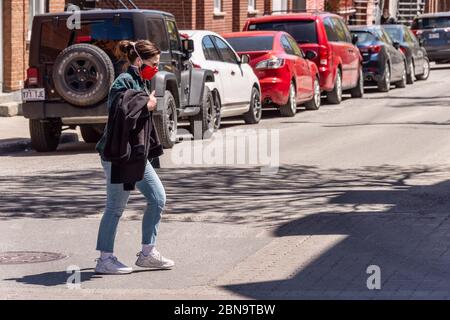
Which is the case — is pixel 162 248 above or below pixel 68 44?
below

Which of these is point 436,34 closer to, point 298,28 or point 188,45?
point 298,28

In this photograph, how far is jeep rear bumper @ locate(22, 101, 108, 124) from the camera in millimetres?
18781

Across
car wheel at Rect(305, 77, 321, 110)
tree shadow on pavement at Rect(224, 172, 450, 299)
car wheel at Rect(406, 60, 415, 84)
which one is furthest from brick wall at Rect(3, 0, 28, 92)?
car wheel at Rect(406, 60, 415, 84)

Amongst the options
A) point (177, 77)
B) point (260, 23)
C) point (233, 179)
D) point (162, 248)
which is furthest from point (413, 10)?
point (162, 248)

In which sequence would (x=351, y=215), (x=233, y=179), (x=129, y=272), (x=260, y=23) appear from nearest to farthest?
(x=129, y=272)
(x=351, y=215)
(x=233, y=179)
(x=260, y=23)

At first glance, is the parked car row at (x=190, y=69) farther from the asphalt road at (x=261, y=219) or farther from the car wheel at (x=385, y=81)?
the car wheel at (x=385, y=81)

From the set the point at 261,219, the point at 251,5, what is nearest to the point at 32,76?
the point at 261,219

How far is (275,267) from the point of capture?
10227 millimetres

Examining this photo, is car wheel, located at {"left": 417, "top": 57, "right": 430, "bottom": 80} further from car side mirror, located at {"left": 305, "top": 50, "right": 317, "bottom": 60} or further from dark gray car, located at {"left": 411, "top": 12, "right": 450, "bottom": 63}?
car side mirror, located at {"left": 305, "top": 50, "right": 317, "bottom": 60}

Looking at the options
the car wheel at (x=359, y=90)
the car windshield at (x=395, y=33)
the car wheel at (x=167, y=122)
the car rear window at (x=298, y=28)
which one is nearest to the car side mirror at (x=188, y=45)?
the car wheel at (x=167, y=122)

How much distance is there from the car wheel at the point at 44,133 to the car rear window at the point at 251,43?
6.43 metres

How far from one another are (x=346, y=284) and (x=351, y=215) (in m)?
3.35

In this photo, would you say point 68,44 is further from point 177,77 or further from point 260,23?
point 260,23
